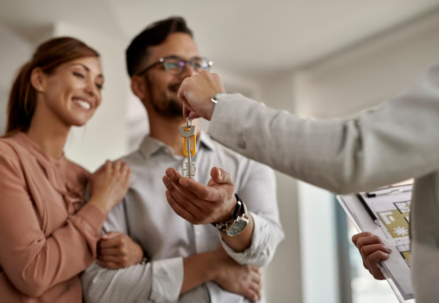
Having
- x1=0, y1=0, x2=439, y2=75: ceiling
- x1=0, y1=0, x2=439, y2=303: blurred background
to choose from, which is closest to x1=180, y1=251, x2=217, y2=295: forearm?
x1=0, y1=0, x2=439, y2=303: blurred background

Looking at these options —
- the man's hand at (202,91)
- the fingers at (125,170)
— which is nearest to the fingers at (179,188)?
the man's hand at (202,91)

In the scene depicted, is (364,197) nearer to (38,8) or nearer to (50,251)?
(50,251)

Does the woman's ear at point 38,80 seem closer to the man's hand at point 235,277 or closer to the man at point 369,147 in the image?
the man's hand at point 235,277

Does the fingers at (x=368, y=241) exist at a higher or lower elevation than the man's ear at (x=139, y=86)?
lower

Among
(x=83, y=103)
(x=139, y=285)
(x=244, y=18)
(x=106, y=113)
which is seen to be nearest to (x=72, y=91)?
(x=83, y=103)

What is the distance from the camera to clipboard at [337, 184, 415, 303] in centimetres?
75

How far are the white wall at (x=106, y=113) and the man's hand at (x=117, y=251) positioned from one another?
3.78 ft

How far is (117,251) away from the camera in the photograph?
1.10 m

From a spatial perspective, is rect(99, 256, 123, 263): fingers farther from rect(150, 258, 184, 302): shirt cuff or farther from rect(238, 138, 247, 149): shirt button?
rect(238, 138, 247, 149): shirt button

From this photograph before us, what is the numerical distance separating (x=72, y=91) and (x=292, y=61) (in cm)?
A: 192

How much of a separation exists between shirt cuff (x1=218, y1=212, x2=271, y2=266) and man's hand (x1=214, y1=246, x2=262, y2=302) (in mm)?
38

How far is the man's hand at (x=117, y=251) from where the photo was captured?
110 cm

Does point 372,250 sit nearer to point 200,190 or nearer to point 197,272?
point 200,190

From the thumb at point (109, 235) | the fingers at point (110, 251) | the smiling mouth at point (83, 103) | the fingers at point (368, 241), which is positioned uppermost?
the smiling mouth at point (83, 103)
